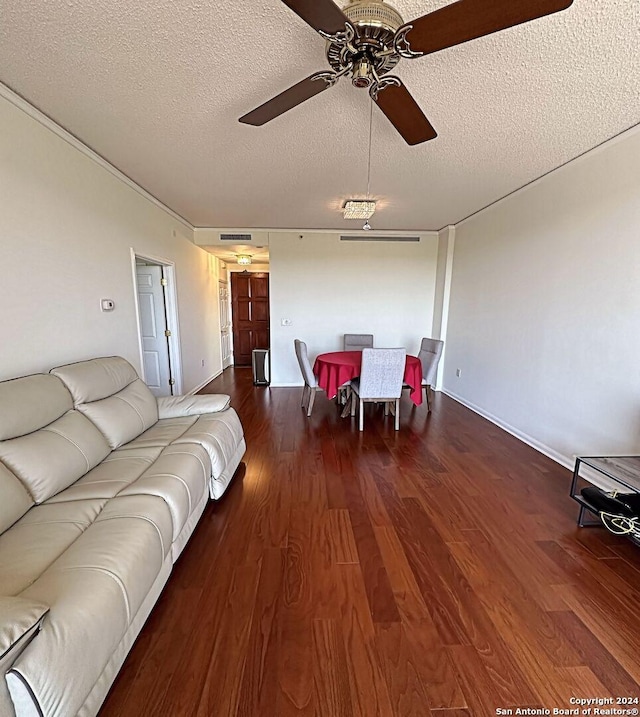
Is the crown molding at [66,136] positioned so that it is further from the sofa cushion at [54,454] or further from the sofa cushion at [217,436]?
the sofa cushion at [217,436]

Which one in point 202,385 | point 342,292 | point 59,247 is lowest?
point 202,385

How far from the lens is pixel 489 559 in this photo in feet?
5.76

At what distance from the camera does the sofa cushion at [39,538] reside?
108cm

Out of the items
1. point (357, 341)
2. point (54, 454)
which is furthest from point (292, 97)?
point (357, 341)

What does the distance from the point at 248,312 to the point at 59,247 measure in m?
4.98

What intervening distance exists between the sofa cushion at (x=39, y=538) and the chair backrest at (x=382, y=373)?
252 cm

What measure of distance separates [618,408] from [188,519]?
9.67ft

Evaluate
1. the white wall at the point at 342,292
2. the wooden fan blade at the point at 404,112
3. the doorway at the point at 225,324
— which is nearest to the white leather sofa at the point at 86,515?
the wooden fan blade at the point at 404,112

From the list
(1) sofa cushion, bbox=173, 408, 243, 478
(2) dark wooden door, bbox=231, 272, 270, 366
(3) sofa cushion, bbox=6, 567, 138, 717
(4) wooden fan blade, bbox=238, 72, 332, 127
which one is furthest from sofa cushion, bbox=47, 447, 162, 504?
(2) dark wooden door, bbox=231, 272, 270, 366

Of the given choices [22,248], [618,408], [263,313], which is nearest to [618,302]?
→ [618,408]

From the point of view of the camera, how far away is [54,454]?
1593 mm

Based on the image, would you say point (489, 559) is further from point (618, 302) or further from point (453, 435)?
point (618, 302)

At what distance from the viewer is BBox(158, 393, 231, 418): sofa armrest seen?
102 inches

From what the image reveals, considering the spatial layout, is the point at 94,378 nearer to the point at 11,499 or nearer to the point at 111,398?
the point at 111,398
